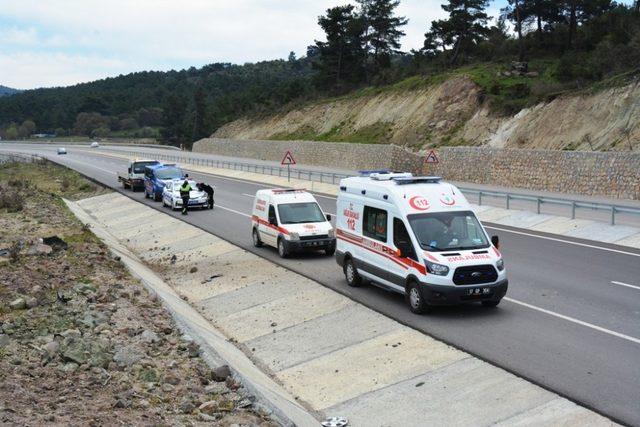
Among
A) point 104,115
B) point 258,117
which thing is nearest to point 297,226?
point 258,117

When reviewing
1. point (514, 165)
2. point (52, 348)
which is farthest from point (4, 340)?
point (514, 165)

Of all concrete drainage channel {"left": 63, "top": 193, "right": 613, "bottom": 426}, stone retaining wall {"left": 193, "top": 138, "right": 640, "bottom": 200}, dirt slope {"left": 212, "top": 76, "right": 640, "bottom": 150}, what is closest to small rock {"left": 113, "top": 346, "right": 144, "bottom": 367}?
concrete drainage channel {"left": 63, "top": 193, "right": 613, "bottom": 426}

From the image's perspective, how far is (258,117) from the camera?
9788 centimetres

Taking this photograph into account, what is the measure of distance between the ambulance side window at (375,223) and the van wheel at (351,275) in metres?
1.12

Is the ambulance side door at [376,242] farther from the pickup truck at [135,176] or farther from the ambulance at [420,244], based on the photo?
the pickup truck at [135,176]

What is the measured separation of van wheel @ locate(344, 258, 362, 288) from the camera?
55.5 feet

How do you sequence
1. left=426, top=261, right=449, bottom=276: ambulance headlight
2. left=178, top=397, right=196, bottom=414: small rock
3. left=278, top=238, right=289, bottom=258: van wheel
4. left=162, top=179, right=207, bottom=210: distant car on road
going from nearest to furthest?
1. left=178, top=397, right=196, bottom=414: small rock
2. left=426, top=261, right=449, bottom=276: ambulance headlight
3. left=278, top=238, right=289, bottom=258: van wheel
4. left=162, top=179, right=207, bottom=210: distant car on road

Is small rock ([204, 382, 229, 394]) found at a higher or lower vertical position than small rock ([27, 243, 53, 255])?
lower

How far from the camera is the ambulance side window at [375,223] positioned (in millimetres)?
15375

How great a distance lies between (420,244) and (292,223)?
8.24 m

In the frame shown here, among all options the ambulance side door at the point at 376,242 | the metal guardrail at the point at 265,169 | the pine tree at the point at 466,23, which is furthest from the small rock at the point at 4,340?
the pine tree at the point at 466,23

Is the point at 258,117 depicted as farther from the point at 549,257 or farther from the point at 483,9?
the point at 549,257

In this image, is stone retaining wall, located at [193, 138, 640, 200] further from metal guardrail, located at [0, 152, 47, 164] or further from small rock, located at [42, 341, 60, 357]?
metal guardrail, located at [0, 152, 47, 164]

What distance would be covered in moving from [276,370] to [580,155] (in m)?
27.4
